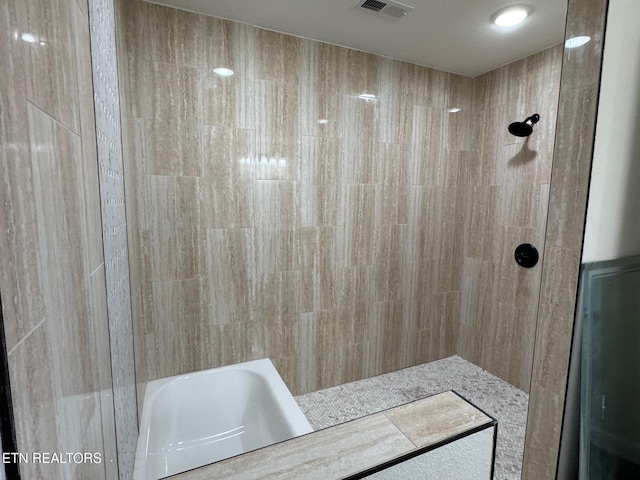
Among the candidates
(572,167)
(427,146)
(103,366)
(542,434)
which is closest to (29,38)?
(103,366)

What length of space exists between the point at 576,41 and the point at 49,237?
147 cm

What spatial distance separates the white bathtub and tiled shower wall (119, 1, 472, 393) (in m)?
0.15

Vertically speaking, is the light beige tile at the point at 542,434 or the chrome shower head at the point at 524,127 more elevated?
the chrome shower head at the point at 524,127

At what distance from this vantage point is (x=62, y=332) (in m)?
0.44

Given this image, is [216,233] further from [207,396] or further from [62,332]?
[62,332]

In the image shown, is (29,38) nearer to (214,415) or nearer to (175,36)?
(175,36)

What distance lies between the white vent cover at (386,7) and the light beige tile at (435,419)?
2.01 m

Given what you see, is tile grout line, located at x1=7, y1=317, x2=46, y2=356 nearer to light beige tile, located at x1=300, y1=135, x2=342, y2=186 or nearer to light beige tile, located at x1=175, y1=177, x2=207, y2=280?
light beige tile, located at x1=175, y1=177, x2=207, y2=280

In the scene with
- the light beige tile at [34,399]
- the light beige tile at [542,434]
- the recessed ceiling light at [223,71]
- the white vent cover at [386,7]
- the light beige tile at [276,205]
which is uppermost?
the white vent cover at [386,7]

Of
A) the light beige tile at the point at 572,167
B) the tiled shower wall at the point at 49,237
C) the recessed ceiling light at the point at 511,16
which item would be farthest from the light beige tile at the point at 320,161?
the tiled shower wall at the point at 49,237

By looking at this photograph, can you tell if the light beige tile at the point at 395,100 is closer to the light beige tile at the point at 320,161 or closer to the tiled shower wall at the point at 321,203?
the tiled shower wall at the point at 321,203

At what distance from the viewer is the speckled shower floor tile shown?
1.98m

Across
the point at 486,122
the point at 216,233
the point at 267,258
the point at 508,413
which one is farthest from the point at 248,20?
the point at 508,413

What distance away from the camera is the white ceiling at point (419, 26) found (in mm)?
1754
